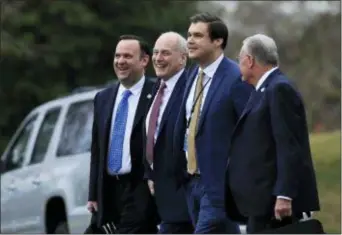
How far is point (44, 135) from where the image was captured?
13594mm

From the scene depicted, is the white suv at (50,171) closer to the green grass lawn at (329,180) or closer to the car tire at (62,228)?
the car tire at (62,228)

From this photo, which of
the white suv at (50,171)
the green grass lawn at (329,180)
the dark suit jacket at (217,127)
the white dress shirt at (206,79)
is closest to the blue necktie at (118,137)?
the white dress shirt at (206,79)

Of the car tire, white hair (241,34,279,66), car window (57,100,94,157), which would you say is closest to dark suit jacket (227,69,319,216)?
white hair (241,34,279,66)

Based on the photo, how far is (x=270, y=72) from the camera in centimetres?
784

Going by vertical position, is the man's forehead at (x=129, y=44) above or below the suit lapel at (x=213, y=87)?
above

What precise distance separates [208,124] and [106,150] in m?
1.39

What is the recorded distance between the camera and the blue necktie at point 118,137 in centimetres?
970

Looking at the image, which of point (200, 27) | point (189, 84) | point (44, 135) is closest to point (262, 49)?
point (200, 27)

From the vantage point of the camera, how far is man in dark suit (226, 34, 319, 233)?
295 inches

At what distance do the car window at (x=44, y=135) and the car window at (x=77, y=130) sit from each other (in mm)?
369

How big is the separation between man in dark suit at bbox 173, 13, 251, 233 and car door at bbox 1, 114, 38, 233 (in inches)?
204

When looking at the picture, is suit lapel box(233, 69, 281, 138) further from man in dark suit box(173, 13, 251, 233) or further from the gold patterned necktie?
the gold patterned necktie

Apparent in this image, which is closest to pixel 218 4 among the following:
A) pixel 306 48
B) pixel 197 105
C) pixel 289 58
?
pixel 197 105

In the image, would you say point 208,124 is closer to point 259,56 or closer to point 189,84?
point 189,84
